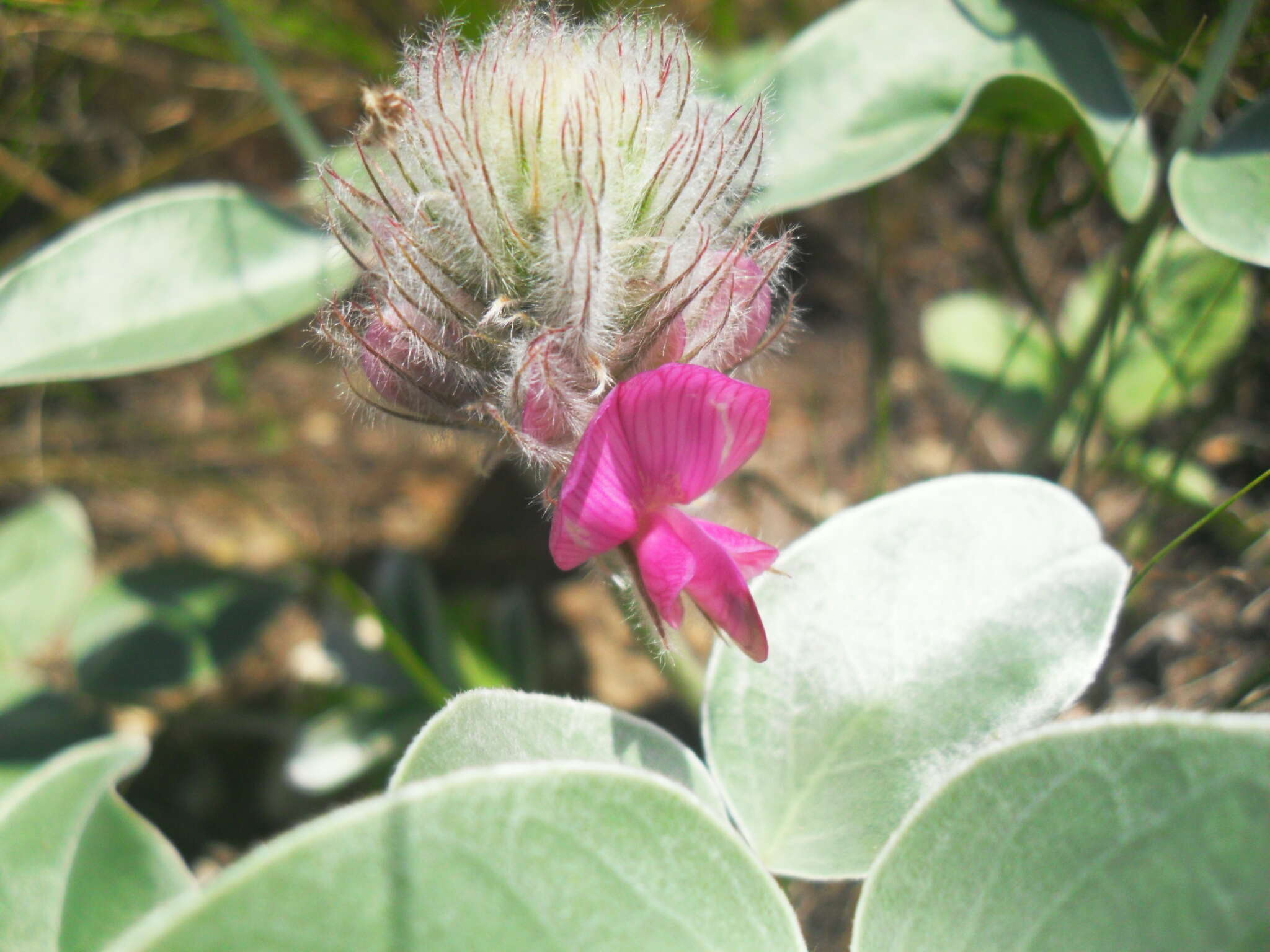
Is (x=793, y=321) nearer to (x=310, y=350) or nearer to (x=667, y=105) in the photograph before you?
(x=667, y=105)

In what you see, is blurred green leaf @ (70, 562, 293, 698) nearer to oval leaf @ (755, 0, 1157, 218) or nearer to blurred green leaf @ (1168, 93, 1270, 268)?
oval leaf @ (755, 0, 1157, 218)

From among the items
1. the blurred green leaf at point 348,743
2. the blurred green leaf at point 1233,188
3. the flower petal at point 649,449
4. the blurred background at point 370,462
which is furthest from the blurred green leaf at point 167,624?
the blurred green leaf at point 1233,188

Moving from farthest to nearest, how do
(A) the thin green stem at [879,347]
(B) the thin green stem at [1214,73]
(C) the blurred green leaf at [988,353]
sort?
1. (C) the blurred green leaf at [988,353]
2. (A) the thin green stem at [879,347]
3. (B) the thin green stem at [1214,73]

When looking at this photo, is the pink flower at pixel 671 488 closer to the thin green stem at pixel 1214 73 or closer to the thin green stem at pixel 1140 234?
the thin green stem at pixel 1140 234

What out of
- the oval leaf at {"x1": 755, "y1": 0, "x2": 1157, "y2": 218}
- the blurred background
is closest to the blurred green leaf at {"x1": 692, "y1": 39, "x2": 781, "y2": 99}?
the blurred background

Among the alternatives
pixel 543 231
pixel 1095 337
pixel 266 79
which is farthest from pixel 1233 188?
pixel 266 79

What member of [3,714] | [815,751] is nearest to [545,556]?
[3,714]
